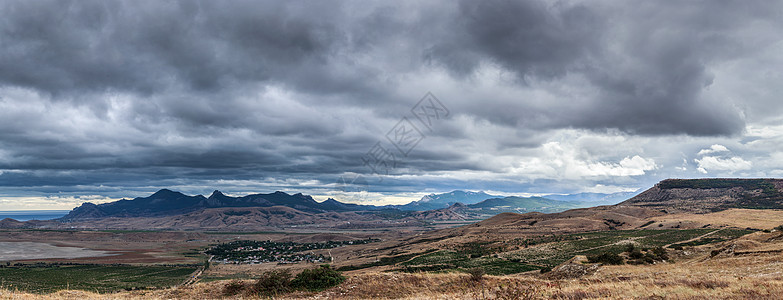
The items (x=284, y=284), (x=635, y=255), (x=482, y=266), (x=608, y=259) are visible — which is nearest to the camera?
(x=284, y=284)

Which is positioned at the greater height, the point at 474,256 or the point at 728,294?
the point at 728,294

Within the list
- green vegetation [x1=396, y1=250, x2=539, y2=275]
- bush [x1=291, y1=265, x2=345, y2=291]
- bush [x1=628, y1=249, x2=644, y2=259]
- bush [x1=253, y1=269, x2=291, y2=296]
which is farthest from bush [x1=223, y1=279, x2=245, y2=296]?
bush [x1=628, y1=249, x2=644, y2=259]

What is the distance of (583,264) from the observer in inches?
1406

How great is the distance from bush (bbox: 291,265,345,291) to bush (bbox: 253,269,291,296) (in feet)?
2.07

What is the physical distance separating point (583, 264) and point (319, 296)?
25404 mm

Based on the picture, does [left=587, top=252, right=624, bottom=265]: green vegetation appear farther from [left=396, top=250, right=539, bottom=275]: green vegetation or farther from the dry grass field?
[left=396, top=250, right=539, bottom=275]: green vegetation

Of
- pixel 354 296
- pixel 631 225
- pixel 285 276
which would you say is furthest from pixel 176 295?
pixel 631 225

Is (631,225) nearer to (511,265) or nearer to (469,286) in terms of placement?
(511,265)

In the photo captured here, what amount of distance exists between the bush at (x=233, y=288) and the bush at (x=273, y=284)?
1.08 metres

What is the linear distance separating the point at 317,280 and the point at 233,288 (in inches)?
261

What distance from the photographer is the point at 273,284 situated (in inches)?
1122

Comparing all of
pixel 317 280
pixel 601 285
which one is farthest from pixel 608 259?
pixel 317 280

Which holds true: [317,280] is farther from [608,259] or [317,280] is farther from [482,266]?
[482,266]

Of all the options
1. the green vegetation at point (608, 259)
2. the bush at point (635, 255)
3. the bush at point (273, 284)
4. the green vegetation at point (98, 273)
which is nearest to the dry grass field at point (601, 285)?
the bush at point (273, 284)
